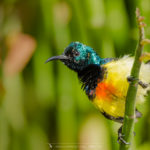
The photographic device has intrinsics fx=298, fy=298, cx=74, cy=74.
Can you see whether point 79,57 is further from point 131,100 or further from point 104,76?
point 131,100

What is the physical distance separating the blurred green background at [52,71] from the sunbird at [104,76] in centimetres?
28

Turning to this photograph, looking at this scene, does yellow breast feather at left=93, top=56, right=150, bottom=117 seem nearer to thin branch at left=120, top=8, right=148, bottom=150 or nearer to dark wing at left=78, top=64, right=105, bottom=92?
dark wing at left=78, top=64, right=105, bottom=92

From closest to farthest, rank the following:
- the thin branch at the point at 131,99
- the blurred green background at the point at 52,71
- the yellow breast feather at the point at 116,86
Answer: the thin branch at the point at 131,99 < the yellow breast feather at the point at 116,86 < the blurred green background at the point at 52,71

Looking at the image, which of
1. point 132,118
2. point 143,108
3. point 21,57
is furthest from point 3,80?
point 132,118

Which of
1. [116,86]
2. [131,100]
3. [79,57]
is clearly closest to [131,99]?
[131,100]

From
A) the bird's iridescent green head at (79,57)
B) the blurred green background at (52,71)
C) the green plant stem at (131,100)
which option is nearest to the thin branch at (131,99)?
the green plant stem at (131,100)

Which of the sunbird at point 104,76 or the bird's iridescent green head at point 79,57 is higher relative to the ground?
the bird's iridescent green head at point 79,57

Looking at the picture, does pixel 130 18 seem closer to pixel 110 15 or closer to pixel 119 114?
pixel 110 15

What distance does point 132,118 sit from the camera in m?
0.52

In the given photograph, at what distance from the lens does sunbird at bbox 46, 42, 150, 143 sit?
2.45 feet

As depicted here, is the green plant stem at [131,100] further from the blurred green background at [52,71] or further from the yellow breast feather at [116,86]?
the blurred green background at [52,71]

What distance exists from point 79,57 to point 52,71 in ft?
1.80

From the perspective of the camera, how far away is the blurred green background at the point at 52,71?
3.75ft

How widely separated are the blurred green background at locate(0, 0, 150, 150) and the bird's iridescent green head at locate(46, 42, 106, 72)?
273 millimetres
